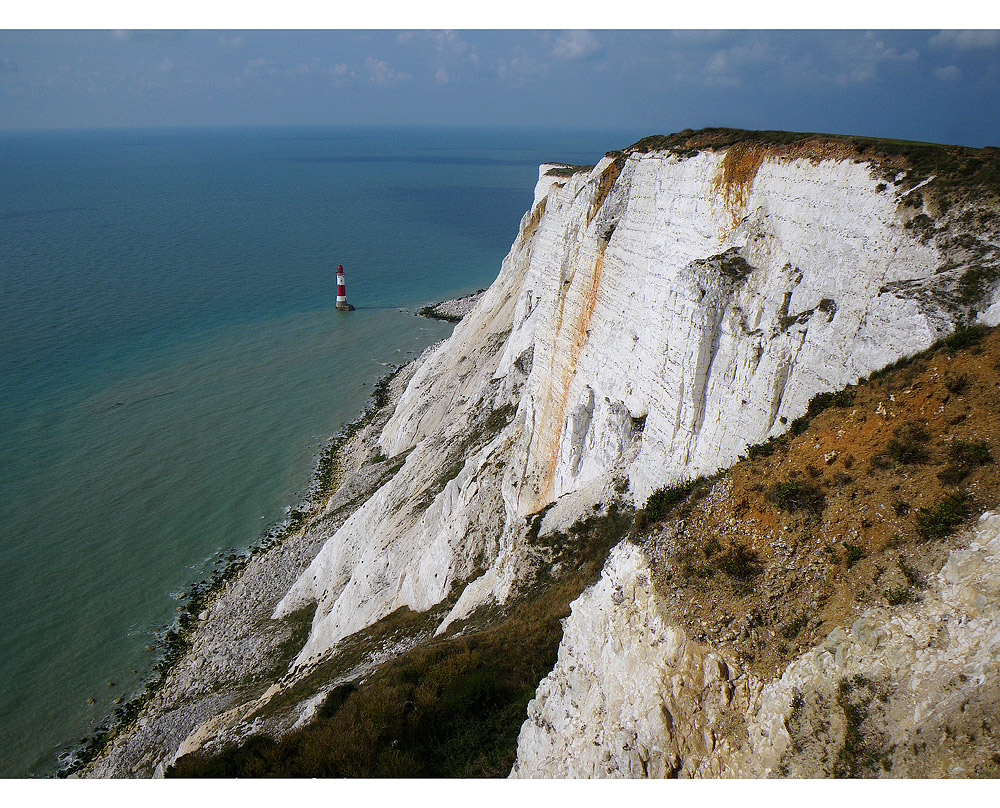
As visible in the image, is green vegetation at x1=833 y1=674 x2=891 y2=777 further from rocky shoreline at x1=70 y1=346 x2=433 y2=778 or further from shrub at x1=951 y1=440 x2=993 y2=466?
rocky shoreline at x1=70 y1=346 x2=433 y2=778

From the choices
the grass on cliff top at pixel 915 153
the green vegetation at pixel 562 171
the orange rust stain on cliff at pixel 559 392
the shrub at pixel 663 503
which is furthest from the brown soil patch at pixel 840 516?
the green vegetation at pixel 562 171

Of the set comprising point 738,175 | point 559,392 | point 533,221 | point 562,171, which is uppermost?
point 562,171

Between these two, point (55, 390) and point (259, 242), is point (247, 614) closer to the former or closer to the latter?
point (55, 390)

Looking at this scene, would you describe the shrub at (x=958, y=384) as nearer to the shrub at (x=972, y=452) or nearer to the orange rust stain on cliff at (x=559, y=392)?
the shrub at (x=972, y=452)

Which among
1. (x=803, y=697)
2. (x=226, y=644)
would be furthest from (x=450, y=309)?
(x=803, y=697)

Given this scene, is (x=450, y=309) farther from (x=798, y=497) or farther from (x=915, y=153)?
(x=798, y=497)

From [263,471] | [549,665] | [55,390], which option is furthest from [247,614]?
[55,390]

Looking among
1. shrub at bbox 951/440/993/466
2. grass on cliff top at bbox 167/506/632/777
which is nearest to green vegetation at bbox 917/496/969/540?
shrub at bbox 951/440/993/466

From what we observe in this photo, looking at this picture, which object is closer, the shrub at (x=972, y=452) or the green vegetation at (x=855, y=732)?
the green vegetation at (x=855, y=732)
